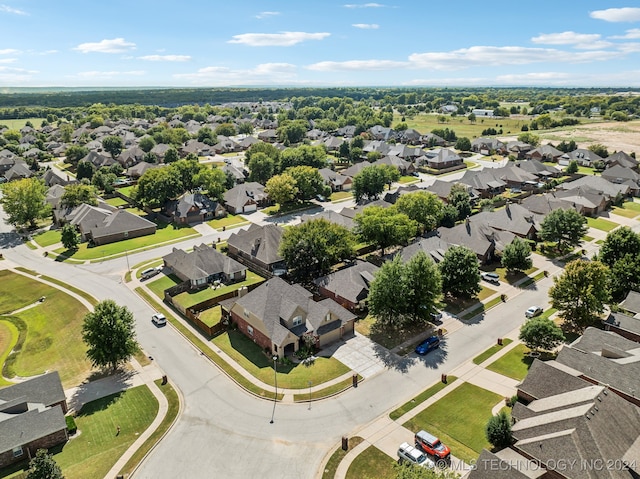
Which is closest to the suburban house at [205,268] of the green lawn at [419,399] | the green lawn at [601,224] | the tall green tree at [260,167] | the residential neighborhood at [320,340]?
the residential neighborhood at [320,340]

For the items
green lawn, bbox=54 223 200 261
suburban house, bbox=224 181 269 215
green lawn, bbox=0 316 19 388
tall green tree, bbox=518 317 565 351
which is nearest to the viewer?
tall green tree, bbox=518 317 565 351

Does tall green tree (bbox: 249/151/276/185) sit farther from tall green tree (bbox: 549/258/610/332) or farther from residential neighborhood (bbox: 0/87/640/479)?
tall green tree (bbox: 549/258/610/332)

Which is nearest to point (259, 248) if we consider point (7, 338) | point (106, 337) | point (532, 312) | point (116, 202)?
point (106, 337)

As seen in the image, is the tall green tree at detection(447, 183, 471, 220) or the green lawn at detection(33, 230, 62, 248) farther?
the tall green tree at detection(447, 183, 471, 220)

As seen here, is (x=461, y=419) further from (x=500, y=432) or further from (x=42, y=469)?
(x=42, y=469)

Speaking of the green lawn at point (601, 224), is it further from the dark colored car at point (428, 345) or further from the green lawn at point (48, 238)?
the green lawn at point (48, 238)

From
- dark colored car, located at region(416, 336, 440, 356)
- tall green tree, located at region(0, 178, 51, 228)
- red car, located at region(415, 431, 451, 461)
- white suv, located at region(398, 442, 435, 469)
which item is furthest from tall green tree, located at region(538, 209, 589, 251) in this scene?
tall green tree, located at region(0, 178, 51, 228)
